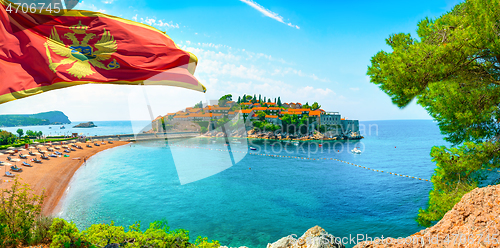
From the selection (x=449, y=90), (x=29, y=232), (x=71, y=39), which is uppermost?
(x=71, y=39)

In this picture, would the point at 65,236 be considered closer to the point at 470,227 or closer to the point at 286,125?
the point at 470,227

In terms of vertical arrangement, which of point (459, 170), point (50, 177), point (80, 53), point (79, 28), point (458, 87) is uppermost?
point (79, 28)

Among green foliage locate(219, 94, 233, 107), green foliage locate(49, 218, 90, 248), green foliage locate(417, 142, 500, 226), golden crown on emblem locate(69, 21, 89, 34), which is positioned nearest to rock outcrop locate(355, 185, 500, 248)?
green foliage locate(417, 142, 500, 226)

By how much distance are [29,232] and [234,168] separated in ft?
91.3

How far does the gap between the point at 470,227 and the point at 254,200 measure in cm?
1742

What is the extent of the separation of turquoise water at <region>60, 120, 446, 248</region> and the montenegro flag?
11.3m

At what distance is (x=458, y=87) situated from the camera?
6.35 meters

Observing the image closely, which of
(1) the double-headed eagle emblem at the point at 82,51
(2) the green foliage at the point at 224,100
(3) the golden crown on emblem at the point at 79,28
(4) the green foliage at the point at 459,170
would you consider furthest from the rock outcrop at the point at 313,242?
(2) the green foliage at the point at 224,100

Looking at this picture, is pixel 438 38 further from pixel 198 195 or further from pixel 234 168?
pixel 234 168

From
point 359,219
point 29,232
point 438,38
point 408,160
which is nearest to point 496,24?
point 438,38

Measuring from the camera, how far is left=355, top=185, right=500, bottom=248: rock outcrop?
11.1 ft

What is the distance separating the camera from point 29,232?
5551 mm

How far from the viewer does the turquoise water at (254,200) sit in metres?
14.9

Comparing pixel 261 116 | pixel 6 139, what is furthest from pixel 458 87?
pixel 261 116
